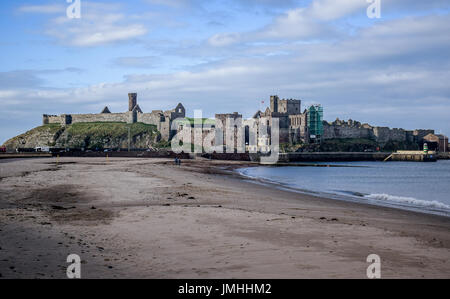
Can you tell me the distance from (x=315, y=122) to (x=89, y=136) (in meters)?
71.4

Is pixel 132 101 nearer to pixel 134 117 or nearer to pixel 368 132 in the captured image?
pixel 134 117

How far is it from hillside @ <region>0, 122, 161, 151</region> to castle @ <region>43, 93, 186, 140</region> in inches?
97.9

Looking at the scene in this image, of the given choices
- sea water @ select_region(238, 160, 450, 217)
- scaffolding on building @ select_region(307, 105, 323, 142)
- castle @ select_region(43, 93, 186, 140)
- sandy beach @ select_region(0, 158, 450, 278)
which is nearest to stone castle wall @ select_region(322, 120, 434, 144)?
scaffolding on building @ select_region(307, 105, 323, 142)

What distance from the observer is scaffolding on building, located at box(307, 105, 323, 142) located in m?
134

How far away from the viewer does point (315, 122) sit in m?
134

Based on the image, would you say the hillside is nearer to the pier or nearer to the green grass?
the green grass

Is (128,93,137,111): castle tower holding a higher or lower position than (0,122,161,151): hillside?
higher

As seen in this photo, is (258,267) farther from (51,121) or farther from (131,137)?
(51,121)

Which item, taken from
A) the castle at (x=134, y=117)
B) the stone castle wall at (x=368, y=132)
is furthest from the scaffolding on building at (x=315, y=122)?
the castle at (x=134, y=117)

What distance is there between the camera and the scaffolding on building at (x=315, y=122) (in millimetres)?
133875

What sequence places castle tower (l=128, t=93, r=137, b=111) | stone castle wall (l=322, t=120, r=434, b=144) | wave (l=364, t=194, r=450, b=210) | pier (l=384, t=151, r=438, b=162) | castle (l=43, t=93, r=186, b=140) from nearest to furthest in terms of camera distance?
wave (l=364, t=194, r=450, b=210) < castle (l=43, t=93, r=186, b=140) < pier (l=384, t=151, r=438, b=162) < castle tower (l=128, t=93, r=137, b=111) < stone castle wall (l=322, t=120, r=434, b=144)

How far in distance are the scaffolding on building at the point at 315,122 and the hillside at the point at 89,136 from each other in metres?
49.7

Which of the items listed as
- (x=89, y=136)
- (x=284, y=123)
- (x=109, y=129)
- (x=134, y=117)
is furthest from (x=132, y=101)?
(x=284, y=123)
